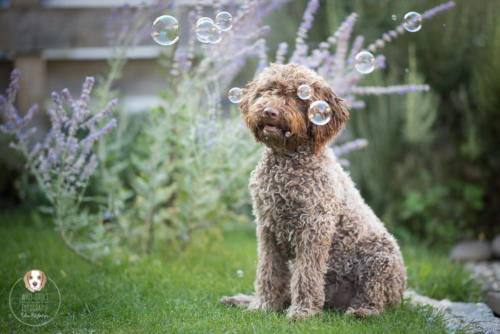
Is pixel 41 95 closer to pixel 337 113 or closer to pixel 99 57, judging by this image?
pixel 99 57

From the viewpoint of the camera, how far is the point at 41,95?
5891 millimetres

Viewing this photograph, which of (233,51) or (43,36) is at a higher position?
(43,36)

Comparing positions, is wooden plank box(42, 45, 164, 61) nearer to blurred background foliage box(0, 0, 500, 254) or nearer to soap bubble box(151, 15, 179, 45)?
blurred background foliage box(0, 0, 500, 254)

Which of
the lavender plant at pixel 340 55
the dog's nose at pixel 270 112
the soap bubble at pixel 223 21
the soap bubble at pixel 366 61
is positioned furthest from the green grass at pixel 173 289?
the soap bubble at pixel 223 21

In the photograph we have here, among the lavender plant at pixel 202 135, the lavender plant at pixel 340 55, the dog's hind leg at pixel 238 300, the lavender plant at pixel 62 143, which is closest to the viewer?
the dog's hind leg at pixel 238 300

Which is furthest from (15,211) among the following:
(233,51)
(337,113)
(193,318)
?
(337,113)

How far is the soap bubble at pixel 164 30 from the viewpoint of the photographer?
332 centimetres

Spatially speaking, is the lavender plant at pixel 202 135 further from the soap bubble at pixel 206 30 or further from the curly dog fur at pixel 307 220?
the curly dog fur at pixel 307 220

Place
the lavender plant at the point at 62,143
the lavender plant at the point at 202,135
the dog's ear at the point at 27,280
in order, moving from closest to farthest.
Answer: the lavender plant at the point at 62,143 → the dog's ear at the point at 27,280 → the lavender plant at the point at 202,135

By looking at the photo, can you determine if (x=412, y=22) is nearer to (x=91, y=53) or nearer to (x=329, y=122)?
(x=329, y=122)

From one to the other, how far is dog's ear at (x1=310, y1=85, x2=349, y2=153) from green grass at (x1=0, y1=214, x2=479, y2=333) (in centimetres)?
104

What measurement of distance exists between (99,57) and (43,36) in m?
0.80

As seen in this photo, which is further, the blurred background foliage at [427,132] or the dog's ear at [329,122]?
the blurred background foliage at [427,132]

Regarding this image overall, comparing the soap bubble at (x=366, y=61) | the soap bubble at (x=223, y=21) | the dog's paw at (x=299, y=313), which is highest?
the soap bubble at (x=223, y=21)
